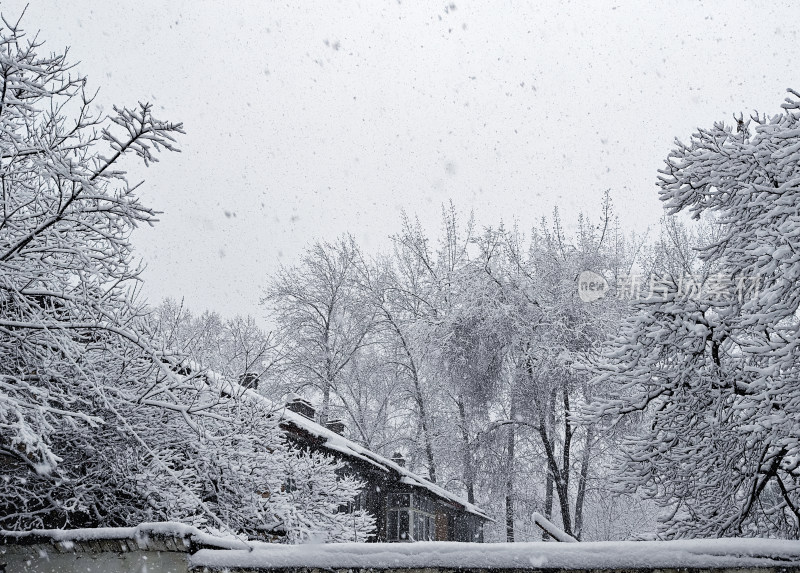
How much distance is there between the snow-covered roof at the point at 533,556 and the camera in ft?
10.9

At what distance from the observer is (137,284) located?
819 cm

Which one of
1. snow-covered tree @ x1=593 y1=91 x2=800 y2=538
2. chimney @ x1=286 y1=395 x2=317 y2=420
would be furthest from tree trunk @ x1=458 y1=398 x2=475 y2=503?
snow-covered tree @ x1=593 y1=91 x2=800 y2=538

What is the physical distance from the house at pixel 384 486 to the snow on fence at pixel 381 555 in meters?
10.5

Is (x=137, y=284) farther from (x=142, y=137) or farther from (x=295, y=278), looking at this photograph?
(x=295, y=278)

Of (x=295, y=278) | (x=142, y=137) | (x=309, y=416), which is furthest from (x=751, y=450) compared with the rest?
(x=295, y=278)

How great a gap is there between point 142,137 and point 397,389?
950 inches

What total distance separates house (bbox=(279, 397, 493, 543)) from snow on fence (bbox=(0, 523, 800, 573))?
34.3 ft

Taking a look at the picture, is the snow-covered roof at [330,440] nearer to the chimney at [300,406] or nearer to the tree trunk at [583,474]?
the chimney at [300,406]

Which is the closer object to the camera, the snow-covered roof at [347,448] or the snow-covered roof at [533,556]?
the snow-covered roof at [533,556]

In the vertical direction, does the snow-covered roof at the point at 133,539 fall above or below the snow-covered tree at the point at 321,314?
below

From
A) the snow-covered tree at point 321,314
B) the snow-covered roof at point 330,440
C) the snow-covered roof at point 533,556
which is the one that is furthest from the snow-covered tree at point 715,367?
the snow-covered tree at point 321,314

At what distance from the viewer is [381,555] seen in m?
3.73

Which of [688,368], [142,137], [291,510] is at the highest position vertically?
[142,137]

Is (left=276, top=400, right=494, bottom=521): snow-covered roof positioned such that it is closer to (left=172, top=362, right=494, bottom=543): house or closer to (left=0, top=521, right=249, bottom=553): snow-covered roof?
Answer: (left=172, top=362, right=494, bottom=543): house
